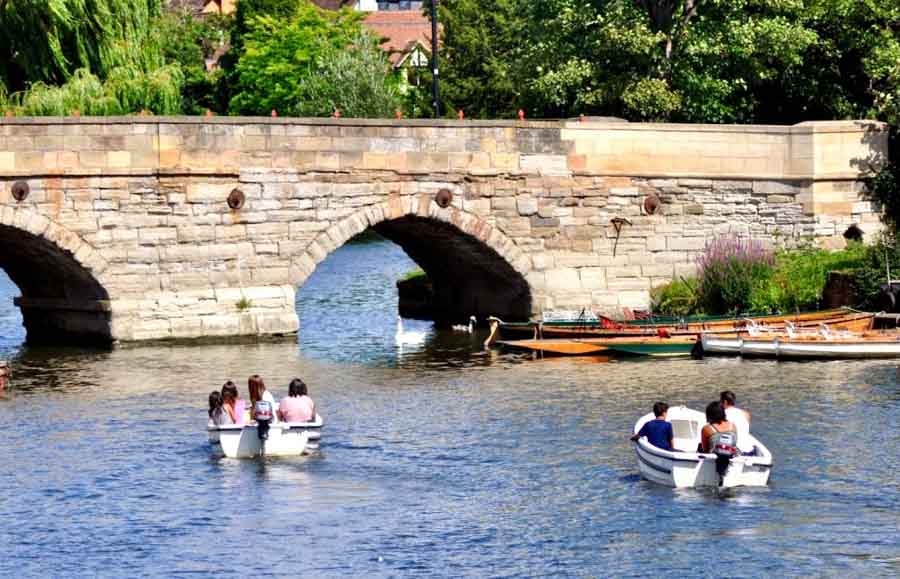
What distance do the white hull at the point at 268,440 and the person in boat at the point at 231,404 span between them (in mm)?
312

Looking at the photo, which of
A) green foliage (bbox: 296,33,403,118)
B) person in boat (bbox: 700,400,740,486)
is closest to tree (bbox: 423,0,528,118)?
green foliage (bbox: 296,33,403,118)

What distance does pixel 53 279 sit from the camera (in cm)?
4572

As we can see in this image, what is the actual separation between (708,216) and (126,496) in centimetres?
2263

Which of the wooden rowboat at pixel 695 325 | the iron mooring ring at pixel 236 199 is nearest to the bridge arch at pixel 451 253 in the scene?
the iron mooring ring at pixel 236 199

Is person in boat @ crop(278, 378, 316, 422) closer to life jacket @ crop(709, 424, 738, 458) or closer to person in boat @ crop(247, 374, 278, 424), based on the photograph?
person in boat @ crop(247, 374, 278, 424)

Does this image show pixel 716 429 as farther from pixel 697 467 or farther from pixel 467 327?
pixel 467 327

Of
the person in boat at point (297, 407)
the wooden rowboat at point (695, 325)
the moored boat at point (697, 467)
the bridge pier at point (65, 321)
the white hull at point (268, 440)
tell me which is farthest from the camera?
the bridge pier at point (65, 321)

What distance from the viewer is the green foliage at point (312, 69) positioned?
8456 centimetres

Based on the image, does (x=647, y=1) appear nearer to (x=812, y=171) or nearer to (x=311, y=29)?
(x=812, y=171)

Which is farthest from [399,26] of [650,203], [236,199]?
[236,199]

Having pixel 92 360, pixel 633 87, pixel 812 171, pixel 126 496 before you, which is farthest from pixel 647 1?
pixel 126 496

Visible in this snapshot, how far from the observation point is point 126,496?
2866 centimetres

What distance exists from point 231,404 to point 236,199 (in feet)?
41.1

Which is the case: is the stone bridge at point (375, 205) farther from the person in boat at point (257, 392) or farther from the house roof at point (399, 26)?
the house roof at point (399, 26)
